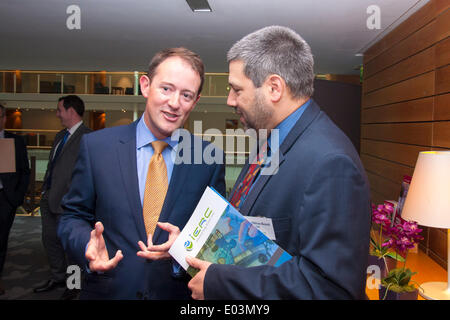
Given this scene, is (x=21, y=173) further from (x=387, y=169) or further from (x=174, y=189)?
(x=387, y=169)

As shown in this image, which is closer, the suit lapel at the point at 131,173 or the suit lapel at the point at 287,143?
the suit lapel at the point at 287,143

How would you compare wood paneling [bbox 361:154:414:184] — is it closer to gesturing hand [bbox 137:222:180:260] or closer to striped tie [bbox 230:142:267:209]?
striped tie [bbox 230:142:267:209]

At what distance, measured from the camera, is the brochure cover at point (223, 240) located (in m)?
1.08

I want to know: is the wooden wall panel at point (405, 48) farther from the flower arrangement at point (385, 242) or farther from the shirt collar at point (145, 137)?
the shirt collar at point (145, 137)

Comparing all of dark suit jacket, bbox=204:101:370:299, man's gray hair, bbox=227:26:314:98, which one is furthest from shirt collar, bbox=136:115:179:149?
dark suit jacket, bbox=204:101:370:299

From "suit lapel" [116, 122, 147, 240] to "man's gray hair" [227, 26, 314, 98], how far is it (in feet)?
1.97

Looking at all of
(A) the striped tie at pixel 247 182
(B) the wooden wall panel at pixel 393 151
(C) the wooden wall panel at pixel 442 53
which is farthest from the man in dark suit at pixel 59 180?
(C) the wooden wall panel at pixel 442 53

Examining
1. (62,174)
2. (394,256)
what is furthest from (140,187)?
(62,174)

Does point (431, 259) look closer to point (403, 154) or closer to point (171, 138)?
point (403, 154)

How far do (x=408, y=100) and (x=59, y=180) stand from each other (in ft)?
11.2

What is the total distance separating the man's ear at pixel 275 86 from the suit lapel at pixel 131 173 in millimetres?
630

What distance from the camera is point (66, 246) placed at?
152 centimetres
